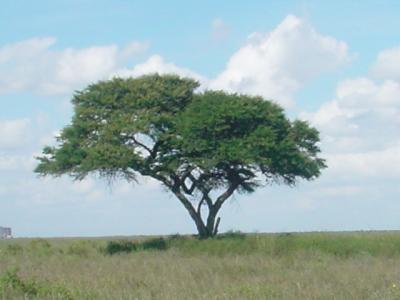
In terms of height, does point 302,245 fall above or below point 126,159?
below

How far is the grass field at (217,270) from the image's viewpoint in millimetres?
16906

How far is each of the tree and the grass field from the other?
3006 mm

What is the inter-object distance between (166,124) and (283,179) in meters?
5.95

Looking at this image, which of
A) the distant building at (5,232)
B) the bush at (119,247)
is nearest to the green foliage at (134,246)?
the bush at (119,247)

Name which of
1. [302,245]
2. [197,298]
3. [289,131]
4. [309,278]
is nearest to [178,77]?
[289,131]

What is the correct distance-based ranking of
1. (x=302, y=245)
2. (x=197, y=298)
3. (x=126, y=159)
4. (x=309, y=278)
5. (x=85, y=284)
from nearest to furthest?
1. (x=197, y=298)
2. (x=85, y=284)
3. (x=309, y=278)
4. (x=302, y=245)
5. (x=126, y=159)

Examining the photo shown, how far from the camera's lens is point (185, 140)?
40812 mm

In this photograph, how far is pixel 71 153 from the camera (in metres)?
42.3

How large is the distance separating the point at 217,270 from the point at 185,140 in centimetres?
1630

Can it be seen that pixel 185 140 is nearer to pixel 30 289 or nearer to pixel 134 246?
pixel 134 246

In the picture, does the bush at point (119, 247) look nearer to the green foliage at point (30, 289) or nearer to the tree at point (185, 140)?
the tree at point (185, 140)

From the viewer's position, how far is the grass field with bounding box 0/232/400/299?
1691 centimetres

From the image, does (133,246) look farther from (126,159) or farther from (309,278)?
(309,278)

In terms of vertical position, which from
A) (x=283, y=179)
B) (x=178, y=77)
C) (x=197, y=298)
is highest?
(x=178, y=77)
